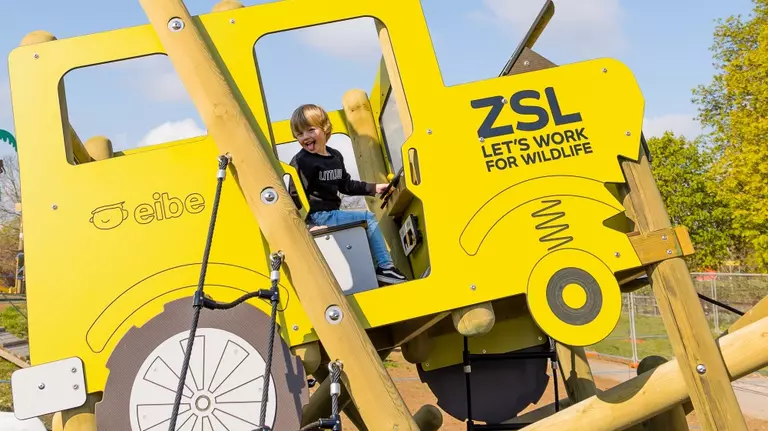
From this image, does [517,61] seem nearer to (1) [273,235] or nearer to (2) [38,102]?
(1) [273,235]

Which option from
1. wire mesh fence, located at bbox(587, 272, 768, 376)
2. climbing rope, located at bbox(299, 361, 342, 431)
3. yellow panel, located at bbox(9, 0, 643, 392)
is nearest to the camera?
climbing rope, located at bbox(299, 361, 342, 431)

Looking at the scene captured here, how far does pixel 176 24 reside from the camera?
3279 millimetres

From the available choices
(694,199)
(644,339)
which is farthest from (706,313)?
(694,199)

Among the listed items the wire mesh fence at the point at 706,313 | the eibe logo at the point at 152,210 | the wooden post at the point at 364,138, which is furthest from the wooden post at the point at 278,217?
the wire mesh fence at the point at 706,313

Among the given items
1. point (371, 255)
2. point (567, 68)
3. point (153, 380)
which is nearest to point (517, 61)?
point (567, 68)

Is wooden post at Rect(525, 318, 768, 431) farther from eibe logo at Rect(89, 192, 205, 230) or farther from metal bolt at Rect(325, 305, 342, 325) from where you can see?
eibe logo at Rect(89, 192, 205, 230)

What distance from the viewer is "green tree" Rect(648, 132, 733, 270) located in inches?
1281

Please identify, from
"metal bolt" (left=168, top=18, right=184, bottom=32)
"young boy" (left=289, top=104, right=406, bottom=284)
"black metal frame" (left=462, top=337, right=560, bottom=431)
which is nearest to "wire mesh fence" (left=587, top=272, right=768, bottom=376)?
"black metal frame" (left=462, top=337, right=560, bottom=431)

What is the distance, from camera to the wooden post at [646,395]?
11.1 feet

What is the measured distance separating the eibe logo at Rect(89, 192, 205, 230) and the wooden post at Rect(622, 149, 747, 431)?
1.95 metres

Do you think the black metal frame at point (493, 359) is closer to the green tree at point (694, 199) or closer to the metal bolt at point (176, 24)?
the metal bolt at point (176, 24)

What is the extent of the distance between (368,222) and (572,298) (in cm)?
115

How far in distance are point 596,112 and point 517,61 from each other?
440 mm

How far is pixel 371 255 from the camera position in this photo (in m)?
3.72
